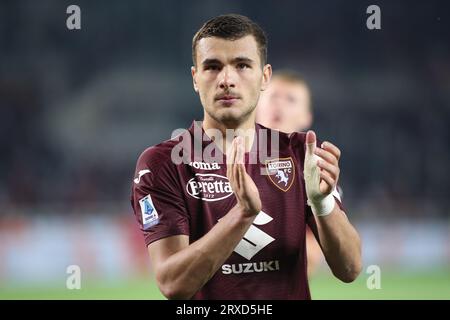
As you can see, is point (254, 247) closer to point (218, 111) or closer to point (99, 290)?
point (218, 111)

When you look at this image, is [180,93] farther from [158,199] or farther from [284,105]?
[158,199]

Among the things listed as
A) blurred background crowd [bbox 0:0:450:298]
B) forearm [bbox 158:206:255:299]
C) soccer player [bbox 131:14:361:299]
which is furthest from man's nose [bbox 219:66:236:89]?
blurred background crowd [bbox 0:0:450:298]

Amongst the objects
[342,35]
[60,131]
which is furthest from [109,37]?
[342,35]

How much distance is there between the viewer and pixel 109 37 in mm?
13109

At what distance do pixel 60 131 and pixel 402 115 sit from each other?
6.49 m

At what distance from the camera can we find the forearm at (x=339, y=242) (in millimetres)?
2748

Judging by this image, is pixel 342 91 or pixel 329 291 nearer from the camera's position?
pixel 329 291

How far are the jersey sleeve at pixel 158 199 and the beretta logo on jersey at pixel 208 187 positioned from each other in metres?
0.06

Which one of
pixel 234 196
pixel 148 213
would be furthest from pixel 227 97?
pixel 148 213

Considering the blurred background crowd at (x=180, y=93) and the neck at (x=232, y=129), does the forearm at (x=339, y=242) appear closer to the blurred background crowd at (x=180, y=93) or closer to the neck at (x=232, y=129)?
the neck at (x=232, y=129)

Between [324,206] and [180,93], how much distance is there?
10213 millimetres

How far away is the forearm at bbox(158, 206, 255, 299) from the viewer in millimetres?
2518

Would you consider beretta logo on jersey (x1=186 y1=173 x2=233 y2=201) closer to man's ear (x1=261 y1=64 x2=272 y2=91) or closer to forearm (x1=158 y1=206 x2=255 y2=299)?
forearm (x1=158 y1=206 x2=255 y2=299)

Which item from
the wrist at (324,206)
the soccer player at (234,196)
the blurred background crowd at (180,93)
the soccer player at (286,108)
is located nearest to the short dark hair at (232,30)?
the soccer player at (234,196)
